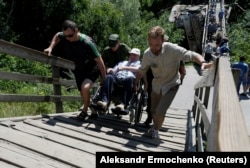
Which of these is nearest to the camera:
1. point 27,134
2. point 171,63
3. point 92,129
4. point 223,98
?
point 223,98

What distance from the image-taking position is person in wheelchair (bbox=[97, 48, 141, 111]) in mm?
5695

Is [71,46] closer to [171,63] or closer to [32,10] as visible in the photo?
[171,63]

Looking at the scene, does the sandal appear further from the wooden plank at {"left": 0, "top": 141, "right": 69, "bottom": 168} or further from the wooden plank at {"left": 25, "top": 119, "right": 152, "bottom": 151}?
the wooden plank at {"left": 0, "top": 141, "right": 69, "bottom": 168}

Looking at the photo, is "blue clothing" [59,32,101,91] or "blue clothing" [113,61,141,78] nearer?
"blue clothing" [59,32,101,91]

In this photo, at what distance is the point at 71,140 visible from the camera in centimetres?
444

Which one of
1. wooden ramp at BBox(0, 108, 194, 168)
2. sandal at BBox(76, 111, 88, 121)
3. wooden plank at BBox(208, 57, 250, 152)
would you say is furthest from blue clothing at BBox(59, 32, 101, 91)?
wooden plank at BBox(208, 57, 250, 152)

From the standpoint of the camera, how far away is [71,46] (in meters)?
5.66

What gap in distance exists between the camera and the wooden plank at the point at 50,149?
142 inches

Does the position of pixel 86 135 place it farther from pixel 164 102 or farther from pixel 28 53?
pixel 28 53

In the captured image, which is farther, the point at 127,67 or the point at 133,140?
the point at 127,67

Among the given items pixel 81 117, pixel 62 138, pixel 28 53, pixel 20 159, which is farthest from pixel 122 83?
pixel 20 159

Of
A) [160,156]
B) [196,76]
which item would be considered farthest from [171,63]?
[196,76]

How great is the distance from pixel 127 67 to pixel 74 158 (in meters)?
2.52

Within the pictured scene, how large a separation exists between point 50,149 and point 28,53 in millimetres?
1857
